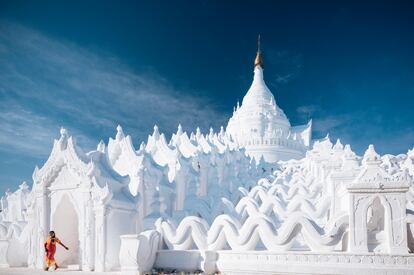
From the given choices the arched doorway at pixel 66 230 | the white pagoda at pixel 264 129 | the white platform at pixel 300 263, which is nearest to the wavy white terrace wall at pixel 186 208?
the arched doorway at pixel 66 230

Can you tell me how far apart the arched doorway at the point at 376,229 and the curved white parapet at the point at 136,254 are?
6.40 m

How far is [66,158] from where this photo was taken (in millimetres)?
15305

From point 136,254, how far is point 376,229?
23.0ft

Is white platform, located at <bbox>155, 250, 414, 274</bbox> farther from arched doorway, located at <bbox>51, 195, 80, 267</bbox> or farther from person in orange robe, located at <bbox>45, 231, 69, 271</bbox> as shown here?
arched doorway, located at <bbox>51, 195, 80, 267</bbox>

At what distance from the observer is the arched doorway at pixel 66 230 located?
1599 centimetres

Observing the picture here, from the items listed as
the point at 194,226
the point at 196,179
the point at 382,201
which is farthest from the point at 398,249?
the point at 196,179

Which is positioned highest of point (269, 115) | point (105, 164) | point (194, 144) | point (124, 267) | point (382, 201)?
point (269, 115)

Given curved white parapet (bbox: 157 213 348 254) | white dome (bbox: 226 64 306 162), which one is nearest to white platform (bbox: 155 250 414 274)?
curved white parapet (bbox: 157 213 348 254)

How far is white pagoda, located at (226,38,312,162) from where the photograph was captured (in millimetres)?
43906

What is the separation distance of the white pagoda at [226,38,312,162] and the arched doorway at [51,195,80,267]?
2631cm

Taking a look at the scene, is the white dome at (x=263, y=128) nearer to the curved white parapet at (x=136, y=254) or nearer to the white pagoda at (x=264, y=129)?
the white pagoda at (x=264, y=129)

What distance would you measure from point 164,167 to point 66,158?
256 inches

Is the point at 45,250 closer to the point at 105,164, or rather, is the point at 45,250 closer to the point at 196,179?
the point at 105,164

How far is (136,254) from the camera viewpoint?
12.0 meters
